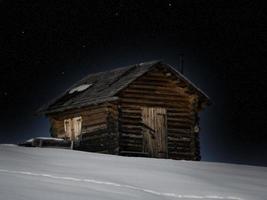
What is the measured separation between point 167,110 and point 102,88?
3.40m

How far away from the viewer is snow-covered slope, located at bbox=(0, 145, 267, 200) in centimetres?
867

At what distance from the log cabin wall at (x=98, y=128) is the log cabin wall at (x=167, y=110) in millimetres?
433

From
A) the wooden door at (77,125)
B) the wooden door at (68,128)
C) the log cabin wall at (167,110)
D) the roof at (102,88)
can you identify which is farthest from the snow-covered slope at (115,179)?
the wooden door at (68,128)

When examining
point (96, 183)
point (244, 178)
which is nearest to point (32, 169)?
point (96, 183)

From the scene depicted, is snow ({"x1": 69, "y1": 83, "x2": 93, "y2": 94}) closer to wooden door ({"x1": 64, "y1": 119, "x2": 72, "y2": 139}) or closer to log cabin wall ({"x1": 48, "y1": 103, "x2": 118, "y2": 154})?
log cabin wall ({"x1": 48, "y1": 103, "x2": 118, "y2": 154})

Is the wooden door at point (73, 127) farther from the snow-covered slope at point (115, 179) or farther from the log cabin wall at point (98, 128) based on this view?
the snow-covered slope at point (115, 179)

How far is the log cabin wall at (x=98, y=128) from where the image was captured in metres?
26.8

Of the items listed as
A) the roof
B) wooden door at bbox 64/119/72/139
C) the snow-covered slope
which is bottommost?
the snow-covered slope

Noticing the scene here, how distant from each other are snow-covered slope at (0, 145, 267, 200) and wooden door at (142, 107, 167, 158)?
10900mm

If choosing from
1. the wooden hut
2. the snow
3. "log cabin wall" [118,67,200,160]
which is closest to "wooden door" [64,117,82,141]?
the wooden hut

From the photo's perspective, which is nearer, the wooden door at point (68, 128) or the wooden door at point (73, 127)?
the wooden door at point (73, 127)

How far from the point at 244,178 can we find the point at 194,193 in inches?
137

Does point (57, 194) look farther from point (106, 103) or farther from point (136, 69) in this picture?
point (136, 69)

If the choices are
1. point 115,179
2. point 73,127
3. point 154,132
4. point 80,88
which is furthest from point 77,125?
point 115,179
